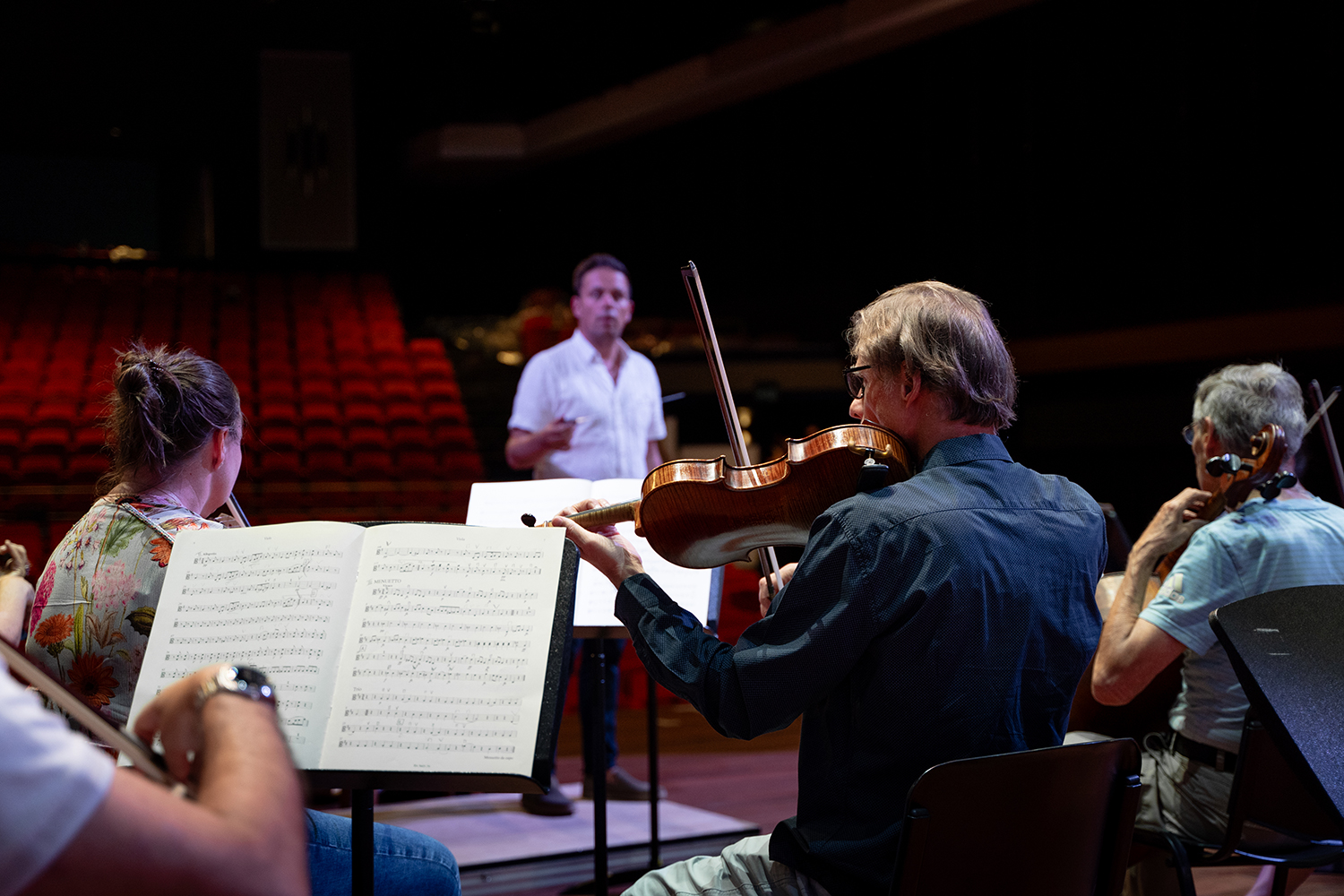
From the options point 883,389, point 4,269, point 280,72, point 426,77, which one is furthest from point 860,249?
point 883,389

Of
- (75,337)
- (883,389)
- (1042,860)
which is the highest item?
(75,337)

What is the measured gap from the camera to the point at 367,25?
33.5 feet

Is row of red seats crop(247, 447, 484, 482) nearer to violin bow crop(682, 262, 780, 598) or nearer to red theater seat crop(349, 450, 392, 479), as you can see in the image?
red theater seat crop(349, 450, 392, 479)

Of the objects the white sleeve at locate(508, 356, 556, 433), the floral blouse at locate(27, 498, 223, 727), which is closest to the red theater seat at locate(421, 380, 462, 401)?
the white sleeve at locate(508, 356, 556, 433)

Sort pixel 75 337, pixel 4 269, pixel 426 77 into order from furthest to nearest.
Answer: pixel 426 77
pixel 4 269
pixel 75 337

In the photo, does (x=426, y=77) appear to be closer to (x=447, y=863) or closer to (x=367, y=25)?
(x=367, y=25)

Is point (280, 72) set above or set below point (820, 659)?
above

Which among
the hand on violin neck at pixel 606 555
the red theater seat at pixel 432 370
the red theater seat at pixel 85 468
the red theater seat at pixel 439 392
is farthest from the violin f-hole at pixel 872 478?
the red theater seat at pixel 432 370

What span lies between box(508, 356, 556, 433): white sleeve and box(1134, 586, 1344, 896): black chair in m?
2.36

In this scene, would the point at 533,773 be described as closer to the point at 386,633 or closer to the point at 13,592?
A: the point at 386,633

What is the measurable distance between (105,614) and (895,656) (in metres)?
1.04

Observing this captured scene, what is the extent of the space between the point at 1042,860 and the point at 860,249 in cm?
875

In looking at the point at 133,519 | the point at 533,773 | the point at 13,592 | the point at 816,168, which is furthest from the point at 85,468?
the point at 816,168

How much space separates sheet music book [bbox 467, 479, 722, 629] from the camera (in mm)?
2197
